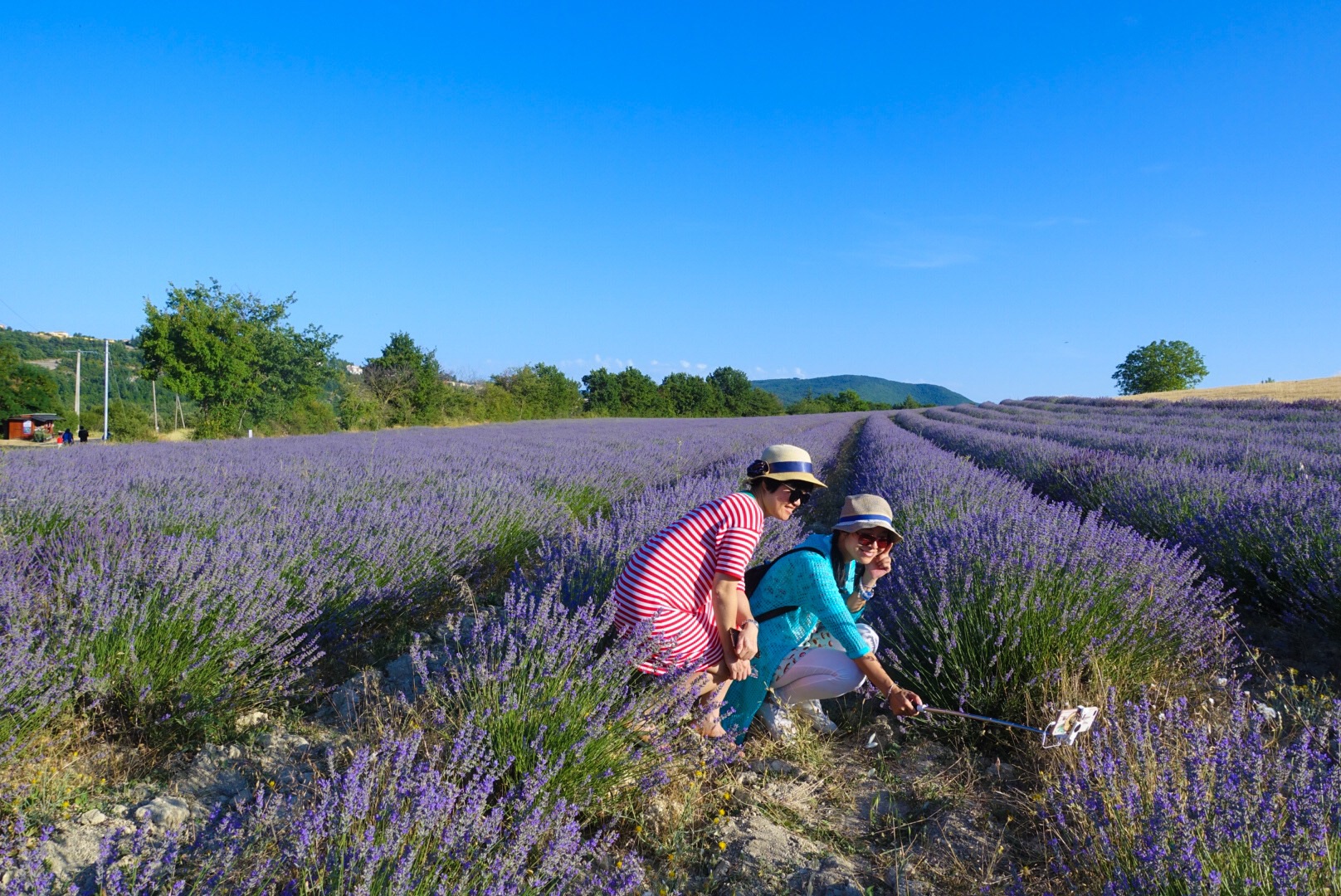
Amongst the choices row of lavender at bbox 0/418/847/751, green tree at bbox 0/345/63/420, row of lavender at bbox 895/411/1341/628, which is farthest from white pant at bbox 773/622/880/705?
green tree at bbox 0/345/63/420

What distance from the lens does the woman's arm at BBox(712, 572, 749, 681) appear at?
2.13 m

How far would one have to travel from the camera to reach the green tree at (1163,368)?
56062mm

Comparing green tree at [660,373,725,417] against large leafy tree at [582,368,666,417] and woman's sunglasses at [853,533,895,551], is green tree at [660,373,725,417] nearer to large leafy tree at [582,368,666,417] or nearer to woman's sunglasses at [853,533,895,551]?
large leafy tree at [582,368,666,417]

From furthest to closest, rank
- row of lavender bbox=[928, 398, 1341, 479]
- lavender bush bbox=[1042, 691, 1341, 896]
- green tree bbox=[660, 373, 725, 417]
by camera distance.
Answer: green tree bbox=[660, 373, 725, 417] < row of lavender bbox=[928, 398, 1341, 479] < lavender bush bbox=[1042, 691, 1341, 896]

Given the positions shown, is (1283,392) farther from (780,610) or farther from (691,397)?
(691,397)

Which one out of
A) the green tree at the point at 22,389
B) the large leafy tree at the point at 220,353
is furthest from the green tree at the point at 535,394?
the green tree at the point at 22,389

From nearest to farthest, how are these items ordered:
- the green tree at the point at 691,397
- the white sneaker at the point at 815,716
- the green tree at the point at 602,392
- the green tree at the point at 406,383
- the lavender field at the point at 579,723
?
the lavender field at the point at 579,723
the white sneaker at the point at 815,716
the green tree at the point at 406,383
the green tree at the point at 602,392
the green tree at the point at 691,397

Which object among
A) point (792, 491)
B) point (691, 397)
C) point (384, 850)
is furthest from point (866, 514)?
point (691, 397)

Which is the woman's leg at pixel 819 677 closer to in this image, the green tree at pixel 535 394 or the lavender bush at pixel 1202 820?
the lavender bush at pixel 1202 820

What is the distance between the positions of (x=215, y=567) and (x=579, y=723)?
167cm

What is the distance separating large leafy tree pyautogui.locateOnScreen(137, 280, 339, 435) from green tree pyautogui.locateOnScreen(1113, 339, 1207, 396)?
199ft

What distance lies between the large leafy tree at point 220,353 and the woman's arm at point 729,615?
23.6 m

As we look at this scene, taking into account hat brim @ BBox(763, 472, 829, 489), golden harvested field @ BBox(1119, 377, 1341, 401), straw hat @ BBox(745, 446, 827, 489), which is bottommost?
hat brim @ BBox(763, 472, 829, 489)

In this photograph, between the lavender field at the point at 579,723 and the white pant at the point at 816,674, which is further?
the white pant at the point at 816,674
